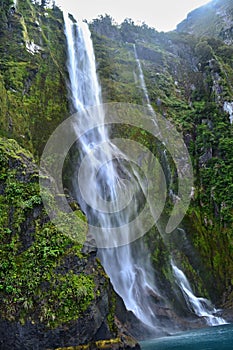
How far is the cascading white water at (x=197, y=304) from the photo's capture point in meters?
17.1

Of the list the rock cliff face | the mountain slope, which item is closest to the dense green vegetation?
the rock cliff face

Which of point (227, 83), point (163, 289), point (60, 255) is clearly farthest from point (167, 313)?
point (227, 83)

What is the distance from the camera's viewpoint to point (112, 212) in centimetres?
1794

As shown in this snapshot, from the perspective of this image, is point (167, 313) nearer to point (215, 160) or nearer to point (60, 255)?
point (60, 255)

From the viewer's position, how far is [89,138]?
20359 mm

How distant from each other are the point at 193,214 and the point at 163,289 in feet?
15.5

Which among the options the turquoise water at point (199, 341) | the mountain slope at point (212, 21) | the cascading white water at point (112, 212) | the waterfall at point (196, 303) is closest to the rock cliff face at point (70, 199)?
the waterfall at point (196, 303)

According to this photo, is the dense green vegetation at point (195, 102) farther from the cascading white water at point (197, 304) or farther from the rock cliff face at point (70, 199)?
the cascading white water at point (197, 304)

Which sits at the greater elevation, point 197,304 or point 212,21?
point 212,21

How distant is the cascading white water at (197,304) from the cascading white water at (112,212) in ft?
4.49

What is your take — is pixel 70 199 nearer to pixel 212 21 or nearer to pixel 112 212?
pixel 112 212

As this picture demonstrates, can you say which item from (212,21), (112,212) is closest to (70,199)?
(112,212)

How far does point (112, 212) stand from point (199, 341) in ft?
23.1

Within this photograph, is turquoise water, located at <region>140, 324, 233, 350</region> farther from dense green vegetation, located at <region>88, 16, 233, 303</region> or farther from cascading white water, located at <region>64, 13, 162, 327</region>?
dense green vegetation, located at <region>88, 16, 233, 303</region>
